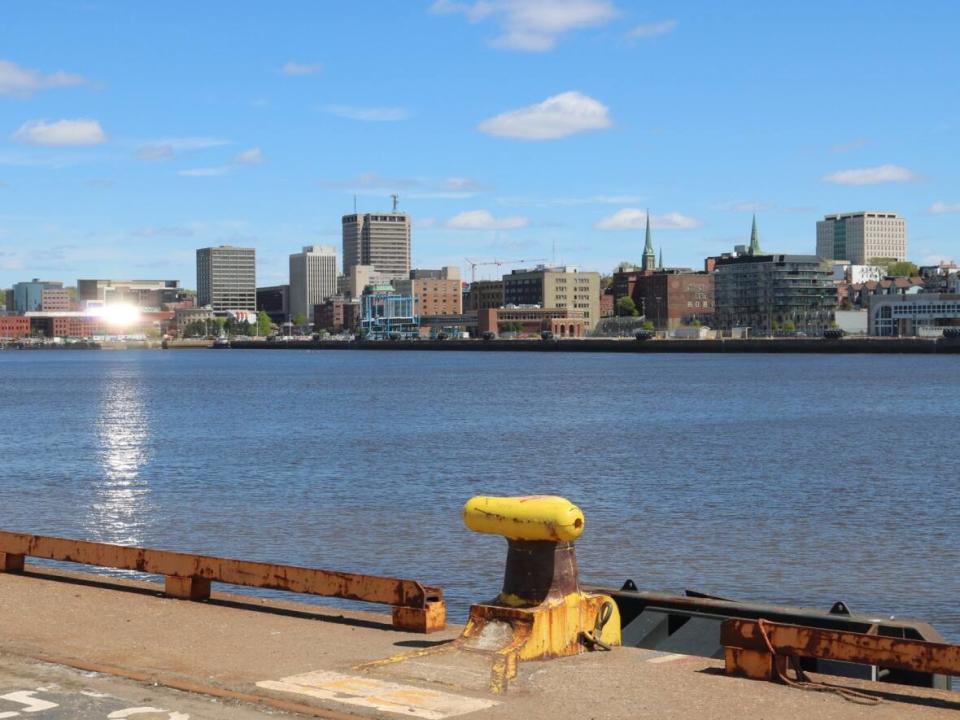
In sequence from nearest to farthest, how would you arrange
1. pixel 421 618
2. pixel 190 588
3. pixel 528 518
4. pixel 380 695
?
pixel 380 695
pixel 528 518
pixel 421 618
pixel 190 588

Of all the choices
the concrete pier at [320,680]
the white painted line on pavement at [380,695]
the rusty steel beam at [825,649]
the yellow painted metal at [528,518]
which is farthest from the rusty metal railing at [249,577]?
the rusty steel beam at [825,649]

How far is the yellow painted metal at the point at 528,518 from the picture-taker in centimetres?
1240

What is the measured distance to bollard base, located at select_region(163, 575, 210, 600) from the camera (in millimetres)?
15844

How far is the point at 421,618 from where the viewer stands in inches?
555

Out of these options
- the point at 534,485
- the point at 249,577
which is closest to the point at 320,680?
the point at 249,577

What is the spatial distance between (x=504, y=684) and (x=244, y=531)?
66.0ft

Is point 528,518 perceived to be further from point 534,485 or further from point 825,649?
point 534,485

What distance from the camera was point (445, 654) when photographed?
12.7 meters

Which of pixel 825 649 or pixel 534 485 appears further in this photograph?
pixel 534 485

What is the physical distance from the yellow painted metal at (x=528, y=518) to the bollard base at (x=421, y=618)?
5.49ft

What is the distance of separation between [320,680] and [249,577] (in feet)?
9.90

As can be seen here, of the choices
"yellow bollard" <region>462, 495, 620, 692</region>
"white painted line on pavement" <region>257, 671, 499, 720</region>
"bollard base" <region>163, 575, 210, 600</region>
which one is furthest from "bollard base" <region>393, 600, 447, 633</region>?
"bollard base" <region>163, 575, 210, 600</region>

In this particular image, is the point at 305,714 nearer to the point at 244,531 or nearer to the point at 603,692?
the point at 603,692

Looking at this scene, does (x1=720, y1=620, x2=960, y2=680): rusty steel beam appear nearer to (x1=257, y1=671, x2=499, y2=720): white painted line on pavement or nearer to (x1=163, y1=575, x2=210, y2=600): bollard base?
(x1=257, y1=671, x2=499, y2=720): white painted line on pavement
